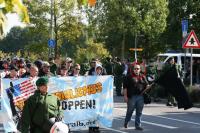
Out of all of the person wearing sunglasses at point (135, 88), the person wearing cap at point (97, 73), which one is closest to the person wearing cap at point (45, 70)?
the person wearing cap at point (97, 73)

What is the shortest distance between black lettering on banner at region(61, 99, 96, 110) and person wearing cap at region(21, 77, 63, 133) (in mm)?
5007

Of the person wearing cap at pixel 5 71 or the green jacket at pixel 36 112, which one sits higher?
the person wearing cap at pixel 5 71

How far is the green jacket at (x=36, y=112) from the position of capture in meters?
6.86

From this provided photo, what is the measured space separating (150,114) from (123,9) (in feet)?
99.6

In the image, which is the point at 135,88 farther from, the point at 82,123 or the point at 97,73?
the point at 82,123

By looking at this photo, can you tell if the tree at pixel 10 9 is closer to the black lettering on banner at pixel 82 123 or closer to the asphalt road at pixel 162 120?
the black lettering on banner at pixel 82 123

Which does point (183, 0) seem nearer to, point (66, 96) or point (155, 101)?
point (155, 101)

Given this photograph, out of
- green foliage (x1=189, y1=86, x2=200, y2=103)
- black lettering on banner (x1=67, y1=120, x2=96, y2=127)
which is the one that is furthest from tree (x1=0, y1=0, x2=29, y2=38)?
green foliage (x1=189, y1=86, x2=200, y2=103)

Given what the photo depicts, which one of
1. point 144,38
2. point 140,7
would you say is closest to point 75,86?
point 140,7

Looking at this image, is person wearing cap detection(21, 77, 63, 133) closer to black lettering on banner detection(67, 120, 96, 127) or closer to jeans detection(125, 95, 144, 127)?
black lettering on banner detection(67, 120, 96, 127)

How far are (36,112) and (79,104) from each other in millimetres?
5380

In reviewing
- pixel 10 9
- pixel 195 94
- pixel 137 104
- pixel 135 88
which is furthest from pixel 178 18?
pixel 10 9

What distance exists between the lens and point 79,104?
1226cm

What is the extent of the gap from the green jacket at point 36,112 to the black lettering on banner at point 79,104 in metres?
5.00
